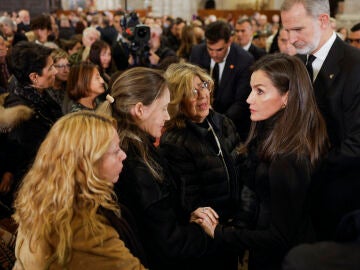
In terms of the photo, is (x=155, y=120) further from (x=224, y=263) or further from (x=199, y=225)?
(x=224, y=263)

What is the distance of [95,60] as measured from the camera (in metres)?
4.74

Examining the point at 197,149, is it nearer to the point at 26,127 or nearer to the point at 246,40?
the point at 26,127

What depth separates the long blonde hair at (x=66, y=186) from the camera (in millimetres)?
1329

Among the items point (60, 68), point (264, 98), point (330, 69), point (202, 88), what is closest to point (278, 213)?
point (264, 98)

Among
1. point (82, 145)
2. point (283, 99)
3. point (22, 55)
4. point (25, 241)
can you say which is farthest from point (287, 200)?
point (22, 55)

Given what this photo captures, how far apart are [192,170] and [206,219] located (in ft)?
0.96

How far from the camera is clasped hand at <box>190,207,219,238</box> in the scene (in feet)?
6.27

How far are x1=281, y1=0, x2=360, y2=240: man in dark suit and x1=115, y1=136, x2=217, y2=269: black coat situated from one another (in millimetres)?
568

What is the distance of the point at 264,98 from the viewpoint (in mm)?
1870

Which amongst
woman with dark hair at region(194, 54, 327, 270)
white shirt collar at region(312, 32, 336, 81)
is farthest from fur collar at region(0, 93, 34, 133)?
white shirt collar at region(312, 32, 336, 81)

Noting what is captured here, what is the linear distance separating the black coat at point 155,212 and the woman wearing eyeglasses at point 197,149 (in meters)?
0.27

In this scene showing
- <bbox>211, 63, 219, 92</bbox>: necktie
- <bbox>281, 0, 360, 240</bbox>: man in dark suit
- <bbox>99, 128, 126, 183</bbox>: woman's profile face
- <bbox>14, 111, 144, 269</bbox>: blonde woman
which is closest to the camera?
<bbox>14, 111, 144, 269</bbox>: blonde woman

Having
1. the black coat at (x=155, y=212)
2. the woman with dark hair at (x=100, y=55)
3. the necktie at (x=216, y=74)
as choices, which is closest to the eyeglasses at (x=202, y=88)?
the black coat at (x=155, y=212)

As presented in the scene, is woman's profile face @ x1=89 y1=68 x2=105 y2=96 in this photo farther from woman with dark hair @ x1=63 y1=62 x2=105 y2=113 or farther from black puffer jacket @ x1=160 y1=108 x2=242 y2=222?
black puffer jacket @ x1=160 y1=108 x2=242 y2=222
